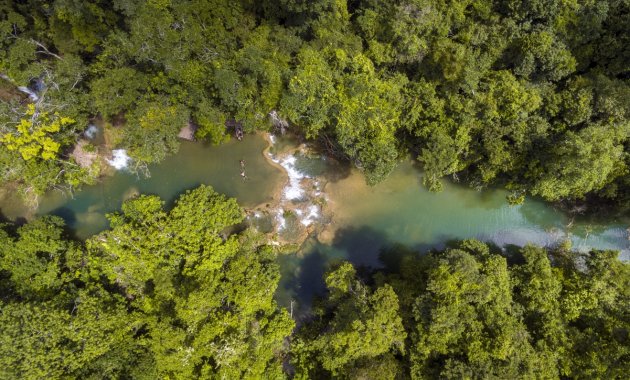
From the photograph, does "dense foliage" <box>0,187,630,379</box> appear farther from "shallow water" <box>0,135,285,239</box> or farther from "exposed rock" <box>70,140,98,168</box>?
"exposed rock" <box>70,140,98,168</box>

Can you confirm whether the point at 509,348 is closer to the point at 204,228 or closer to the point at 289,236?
the point at 289,236

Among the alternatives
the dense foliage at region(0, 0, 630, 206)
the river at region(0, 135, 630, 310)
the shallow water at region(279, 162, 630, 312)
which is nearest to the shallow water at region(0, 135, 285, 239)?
the river at region(0, 135, 630, 310)

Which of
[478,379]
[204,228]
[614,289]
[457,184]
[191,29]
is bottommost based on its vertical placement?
[478,379]

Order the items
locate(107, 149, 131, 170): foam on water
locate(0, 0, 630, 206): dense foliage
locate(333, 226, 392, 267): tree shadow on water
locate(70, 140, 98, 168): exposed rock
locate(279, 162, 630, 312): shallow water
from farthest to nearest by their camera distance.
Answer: locate(333, 226, 392, 267): tree shadow on water → locate(279, 162, 630, 312): shallow water → locate(107, 149, 131, 170): foam on water → locate(70, 140, 98, 168): exposed rock → locate(0, 0, 630, 206): dense foliage

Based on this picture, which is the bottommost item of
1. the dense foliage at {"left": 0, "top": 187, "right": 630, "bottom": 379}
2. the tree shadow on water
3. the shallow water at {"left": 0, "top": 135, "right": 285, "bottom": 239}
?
the dense foliage at {"left": 0, "top": 187, "right": 630, "bottom": 379}

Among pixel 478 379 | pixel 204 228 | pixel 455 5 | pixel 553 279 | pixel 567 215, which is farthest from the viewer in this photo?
pixel 567 215

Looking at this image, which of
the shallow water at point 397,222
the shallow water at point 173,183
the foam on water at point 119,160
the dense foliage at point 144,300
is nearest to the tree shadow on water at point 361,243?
the shallow water at point 397,222

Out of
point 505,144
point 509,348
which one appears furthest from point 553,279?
point 505,144
